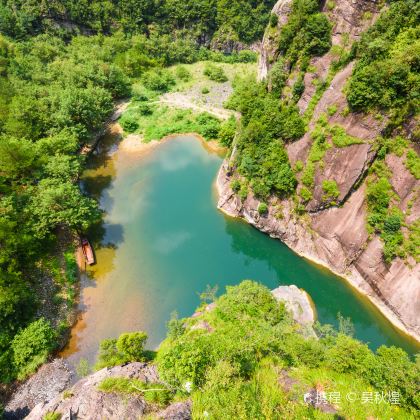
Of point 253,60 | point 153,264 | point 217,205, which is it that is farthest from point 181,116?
point 253,60

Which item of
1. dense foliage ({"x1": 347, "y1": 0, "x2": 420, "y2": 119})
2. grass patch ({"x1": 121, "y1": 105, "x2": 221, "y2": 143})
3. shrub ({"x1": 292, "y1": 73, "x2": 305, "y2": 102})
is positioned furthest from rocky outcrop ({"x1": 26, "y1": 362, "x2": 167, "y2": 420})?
grass patch ({"x1": 121, "y1": 105, "x2": 221, "y2": 143})

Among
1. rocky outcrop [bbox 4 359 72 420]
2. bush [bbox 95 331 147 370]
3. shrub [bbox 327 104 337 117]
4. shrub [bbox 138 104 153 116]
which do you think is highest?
shrub [bbox 327 104 337 117]

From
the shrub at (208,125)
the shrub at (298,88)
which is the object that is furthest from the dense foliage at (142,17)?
the shrub at (298,88)

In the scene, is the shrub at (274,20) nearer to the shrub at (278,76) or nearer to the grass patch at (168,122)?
the shrub at (278,76)

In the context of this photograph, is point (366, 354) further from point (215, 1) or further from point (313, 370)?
point (215, 1)

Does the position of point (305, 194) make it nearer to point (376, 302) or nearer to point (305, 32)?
point (376, 302)

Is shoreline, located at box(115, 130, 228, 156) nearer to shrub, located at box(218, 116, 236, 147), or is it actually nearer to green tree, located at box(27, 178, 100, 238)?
shrub, located at box(218, 116, 236, 147)
